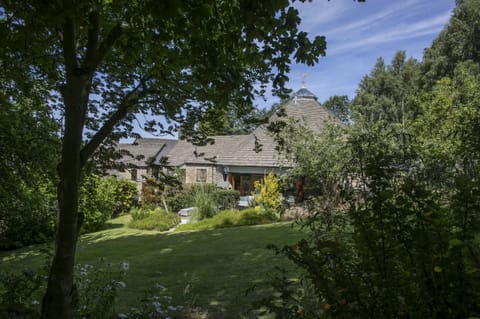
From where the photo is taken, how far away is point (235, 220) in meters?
13.6

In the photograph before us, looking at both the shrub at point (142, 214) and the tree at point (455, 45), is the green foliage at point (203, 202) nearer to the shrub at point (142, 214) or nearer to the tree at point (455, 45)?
the shrub at point (142, 214)

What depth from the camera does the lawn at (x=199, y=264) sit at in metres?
4.50

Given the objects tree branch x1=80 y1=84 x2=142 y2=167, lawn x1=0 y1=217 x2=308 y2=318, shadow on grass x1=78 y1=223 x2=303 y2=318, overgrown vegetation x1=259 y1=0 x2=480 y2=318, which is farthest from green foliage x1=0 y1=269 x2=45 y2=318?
overgrown vegetation x1=259 y1=0 x2=480 y2=318

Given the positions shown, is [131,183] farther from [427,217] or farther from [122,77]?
[427,217]

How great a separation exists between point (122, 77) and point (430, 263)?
3680mm

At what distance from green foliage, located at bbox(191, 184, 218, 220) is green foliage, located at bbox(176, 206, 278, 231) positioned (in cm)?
130

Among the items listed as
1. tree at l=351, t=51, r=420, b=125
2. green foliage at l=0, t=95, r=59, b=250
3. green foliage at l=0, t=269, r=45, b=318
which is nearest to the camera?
green foliage at l=0, t=269, r=45, b=318

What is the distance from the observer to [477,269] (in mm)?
1679

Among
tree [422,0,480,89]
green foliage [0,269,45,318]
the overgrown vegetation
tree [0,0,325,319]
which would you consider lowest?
green foliage [0,269,45,318]

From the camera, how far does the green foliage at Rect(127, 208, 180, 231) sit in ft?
47.5

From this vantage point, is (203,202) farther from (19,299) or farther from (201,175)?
(19,299)

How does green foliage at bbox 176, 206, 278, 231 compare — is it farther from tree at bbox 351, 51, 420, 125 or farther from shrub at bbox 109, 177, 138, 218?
tree at bbox 351, 51, 420, 125

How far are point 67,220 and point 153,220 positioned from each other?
493 inches

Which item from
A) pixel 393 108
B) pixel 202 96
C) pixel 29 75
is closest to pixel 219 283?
pixel 202 96
